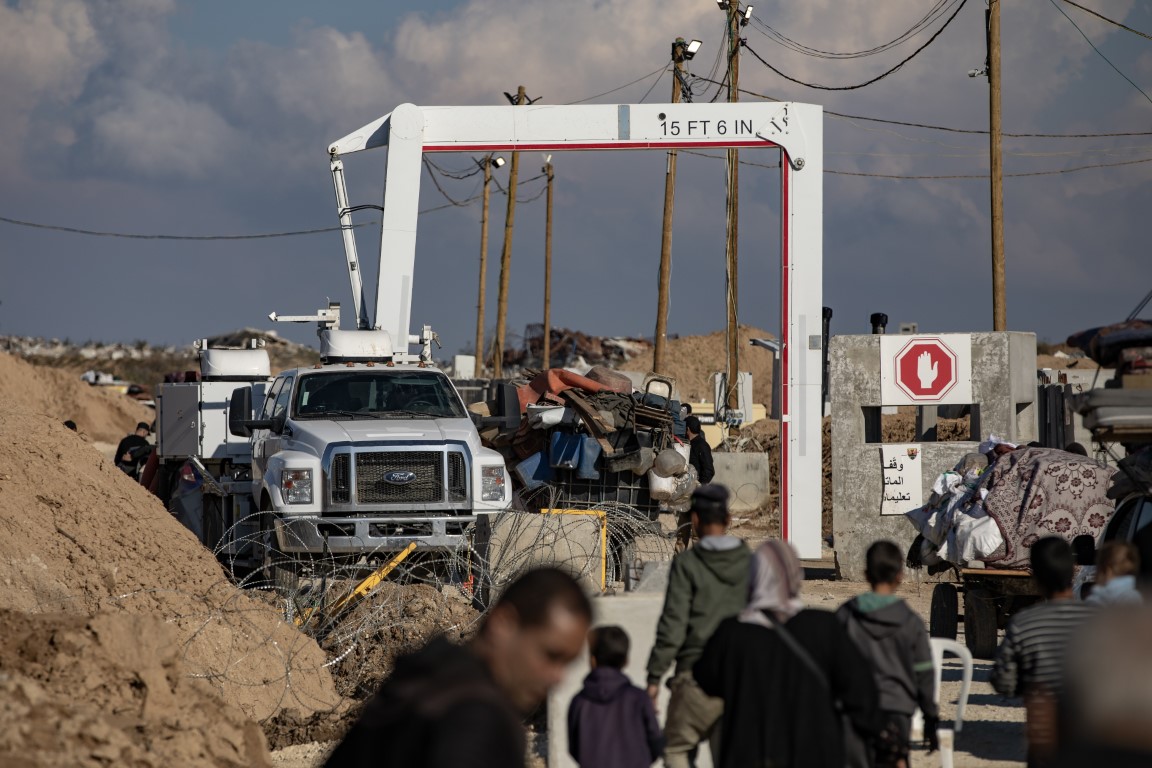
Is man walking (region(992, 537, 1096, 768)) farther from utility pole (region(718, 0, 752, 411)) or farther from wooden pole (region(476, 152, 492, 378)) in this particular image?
wooden pole (region(476, 152, 492, 378))

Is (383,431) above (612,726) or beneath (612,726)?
above

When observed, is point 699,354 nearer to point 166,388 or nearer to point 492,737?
point 166,388

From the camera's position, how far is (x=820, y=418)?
18828 mm

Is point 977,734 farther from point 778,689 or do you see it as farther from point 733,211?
point 733,211

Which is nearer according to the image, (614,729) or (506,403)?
(614,729)

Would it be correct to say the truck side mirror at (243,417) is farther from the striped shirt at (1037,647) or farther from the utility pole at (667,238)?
the utility pole at (667,238)

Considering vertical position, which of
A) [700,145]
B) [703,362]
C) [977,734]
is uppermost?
[703,362]

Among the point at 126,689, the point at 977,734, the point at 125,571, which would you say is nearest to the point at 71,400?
the point at 125,571

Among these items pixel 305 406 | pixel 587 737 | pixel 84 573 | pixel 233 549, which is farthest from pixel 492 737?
pixel 233 549

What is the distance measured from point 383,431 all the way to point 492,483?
1.20 meters

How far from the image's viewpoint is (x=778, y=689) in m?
5.11

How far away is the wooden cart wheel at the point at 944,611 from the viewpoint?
12.7 metres

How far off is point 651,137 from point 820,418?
173 inches

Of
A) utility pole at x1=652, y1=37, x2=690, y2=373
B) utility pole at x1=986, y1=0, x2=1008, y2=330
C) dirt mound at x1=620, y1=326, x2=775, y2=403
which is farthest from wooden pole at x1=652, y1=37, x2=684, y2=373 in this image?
dirt mound at x1=620, y1=326, x2=775, y2=403
